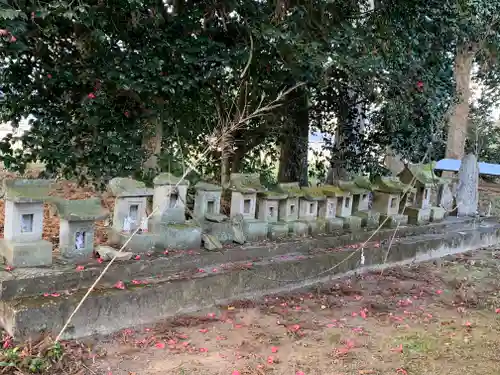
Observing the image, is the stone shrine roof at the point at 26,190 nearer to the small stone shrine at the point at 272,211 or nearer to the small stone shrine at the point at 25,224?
the small stone shrine at the point at 25,224

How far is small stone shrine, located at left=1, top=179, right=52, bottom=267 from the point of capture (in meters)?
2.82

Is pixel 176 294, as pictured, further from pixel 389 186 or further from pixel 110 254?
pixel 389 186

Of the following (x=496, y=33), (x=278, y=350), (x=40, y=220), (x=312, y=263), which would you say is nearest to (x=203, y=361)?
(x=278, y=350)

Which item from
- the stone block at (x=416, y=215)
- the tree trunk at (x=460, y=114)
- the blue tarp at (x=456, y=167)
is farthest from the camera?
the tree trunk at (x=460, y=114)

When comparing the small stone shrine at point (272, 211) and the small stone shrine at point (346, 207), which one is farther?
the small stone shrine at point (346, 207)

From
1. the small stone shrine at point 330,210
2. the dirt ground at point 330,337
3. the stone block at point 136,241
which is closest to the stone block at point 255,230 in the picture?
the dirt ground at point 330,337

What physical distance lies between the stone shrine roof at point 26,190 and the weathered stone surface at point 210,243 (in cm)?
128

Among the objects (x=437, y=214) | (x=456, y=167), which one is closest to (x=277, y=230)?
(x=437, y=214)

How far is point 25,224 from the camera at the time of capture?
2877 mm

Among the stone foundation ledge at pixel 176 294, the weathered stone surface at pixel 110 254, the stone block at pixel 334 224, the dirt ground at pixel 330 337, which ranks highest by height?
the stone block at pixel 334 224

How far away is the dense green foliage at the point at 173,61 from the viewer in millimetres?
3896

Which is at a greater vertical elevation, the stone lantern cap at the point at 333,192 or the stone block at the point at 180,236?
the stone lantern cap at the point at 333,192

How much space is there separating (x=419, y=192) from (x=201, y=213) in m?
3.06

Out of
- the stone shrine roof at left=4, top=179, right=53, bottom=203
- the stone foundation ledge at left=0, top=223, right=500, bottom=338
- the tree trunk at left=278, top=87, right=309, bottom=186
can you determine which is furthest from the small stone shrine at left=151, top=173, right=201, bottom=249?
the tree trunk at left=278, top=87, right=309, bottom=186
